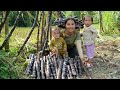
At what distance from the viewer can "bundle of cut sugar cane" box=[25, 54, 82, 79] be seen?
3633mm

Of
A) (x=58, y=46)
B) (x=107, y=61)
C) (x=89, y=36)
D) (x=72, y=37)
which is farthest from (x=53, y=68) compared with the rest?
(x=107, y=61)

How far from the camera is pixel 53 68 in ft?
12.4

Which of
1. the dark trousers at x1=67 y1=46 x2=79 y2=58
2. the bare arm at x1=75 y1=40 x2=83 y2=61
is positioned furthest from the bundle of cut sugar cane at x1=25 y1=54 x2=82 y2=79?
the dark trousers at x1=67 y1=46 x2=79 y2=58

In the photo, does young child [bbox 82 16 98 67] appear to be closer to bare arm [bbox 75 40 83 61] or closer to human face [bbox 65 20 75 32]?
bare arm [bbox 75 40 83 61]

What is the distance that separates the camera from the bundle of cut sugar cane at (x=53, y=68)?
3.63 meters

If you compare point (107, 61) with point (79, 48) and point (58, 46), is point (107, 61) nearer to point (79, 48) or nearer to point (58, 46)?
point (79, 48)

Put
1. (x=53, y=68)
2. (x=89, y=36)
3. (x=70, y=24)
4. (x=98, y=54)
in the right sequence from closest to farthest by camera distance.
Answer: (x=53, y=68) → (x=70, y=24) → (x=89, y=36) → (x=98, y=54)

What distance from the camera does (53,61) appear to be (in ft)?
13.1

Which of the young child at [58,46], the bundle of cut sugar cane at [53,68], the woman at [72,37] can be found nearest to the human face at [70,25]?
the woman at [72,37]

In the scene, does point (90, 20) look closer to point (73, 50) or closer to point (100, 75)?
point (73, 50)

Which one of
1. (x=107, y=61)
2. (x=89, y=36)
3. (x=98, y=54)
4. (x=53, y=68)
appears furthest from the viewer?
(x=98, y=54)

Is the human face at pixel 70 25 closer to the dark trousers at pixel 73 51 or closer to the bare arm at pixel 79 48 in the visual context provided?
the bare arm at pixel 79 48
